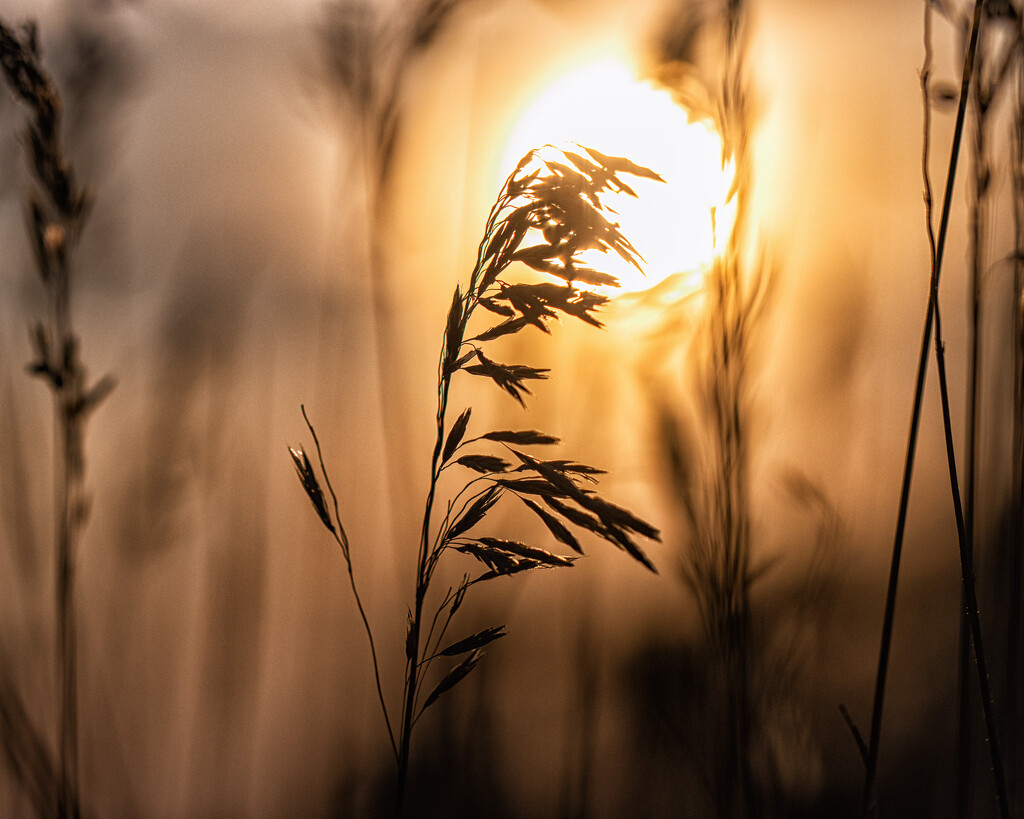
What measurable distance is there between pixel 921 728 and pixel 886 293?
53 cm

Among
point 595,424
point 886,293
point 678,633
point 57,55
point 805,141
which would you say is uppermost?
point 57,55

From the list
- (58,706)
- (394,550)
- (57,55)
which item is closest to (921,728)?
(394,550)

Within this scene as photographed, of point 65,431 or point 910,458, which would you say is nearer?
point 910,458

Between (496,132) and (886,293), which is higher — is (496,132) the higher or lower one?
the higher one

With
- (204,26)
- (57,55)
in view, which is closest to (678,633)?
(204,26)

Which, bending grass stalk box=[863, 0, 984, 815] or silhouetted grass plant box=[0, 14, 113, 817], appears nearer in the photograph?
bending grass stalk box=[863, 0, 984, 815]

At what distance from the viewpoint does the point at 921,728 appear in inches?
27.0

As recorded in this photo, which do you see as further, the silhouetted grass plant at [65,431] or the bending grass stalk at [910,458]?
the silhouetted grass plant at [65,431]

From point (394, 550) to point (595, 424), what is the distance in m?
0.30

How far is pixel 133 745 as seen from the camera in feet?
2.33

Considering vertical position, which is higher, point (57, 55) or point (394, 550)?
point (57, 55)

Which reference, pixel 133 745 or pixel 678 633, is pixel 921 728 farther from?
pixel 133 745

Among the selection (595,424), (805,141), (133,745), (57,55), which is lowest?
(133,745)

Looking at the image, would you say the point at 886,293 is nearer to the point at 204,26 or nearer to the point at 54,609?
the point at 204,26
